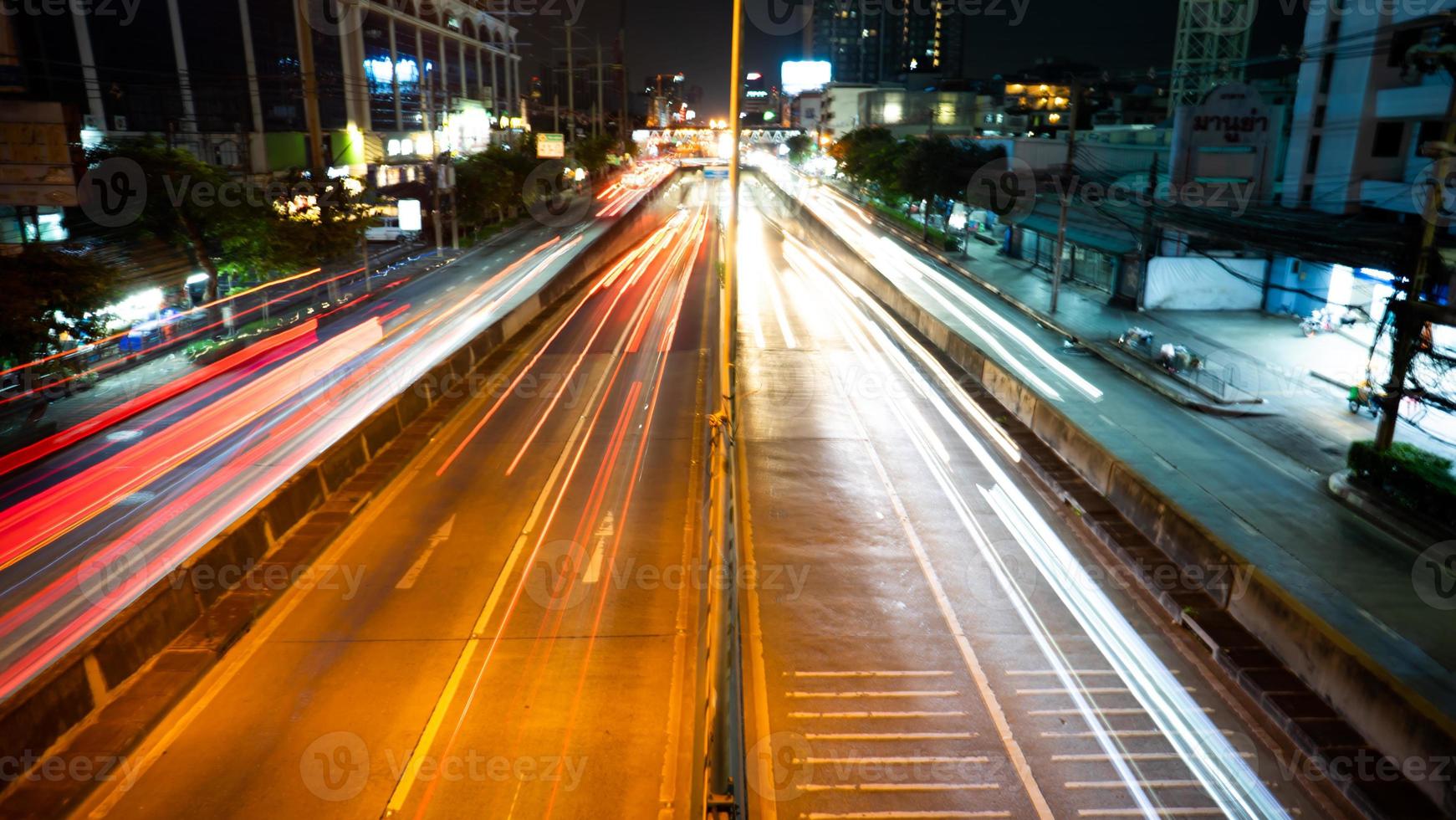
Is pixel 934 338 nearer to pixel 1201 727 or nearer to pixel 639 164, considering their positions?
pixel 1201 727

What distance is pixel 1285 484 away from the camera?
15977mm

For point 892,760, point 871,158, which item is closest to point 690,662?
point 892,760

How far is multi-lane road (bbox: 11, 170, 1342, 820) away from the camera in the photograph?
7.96 metres

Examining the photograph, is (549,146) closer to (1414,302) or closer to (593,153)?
(593,153)

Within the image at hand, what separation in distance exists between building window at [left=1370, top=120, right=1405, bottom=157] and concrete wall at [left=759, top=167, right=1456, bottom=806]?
18.6 metres

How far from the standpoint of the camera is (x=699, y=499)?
14922 mm

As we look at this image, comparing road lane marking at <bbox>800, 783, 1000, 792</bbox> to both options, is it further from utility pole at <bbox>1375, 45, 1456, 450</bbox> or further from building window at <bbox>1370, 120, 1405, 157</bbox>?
building window at <bbox>1370, 120, 1405, 157</bbox>

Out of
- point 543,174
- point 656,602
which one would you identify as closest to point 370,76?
point 543,174

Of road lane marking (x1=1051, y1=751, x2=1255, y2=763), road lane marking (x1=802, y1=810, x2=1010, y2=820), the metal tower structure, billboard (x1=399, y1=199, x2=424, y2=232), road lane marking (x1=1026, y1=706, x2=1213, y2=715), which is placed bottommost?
road lane marking (x1=802, y1=810, x2=1010, y2=820)

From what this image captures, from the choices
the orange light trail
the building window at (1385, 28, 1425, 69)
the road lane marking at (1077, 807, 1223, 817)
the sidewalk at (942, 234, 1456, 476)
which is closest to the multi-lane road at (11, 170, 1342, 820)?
the road lane marking at (1077, 807, 1223, 817)

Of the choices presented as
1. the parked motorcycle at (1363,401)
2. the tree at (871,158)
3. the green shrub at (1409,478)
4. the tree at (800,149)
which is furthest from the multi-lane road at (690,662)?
the tree at (800,149)

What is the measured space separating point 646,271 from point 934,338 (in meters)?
20.3

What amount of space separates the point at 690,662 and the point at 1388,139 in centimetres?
3003

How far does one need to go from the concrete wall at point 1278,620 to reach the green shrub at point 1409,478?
507cm
